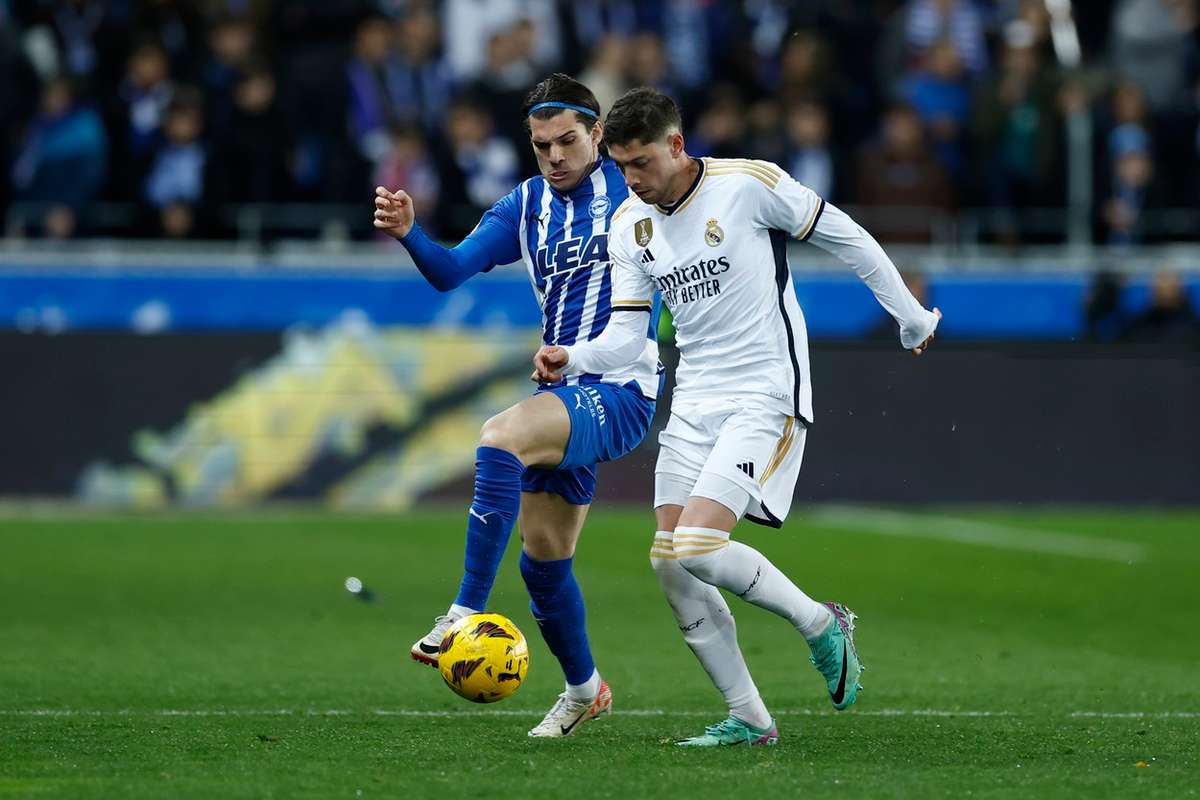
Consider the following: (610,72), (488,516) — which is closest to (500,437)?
(488,516)

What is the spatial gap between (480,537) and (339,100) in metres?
9.85

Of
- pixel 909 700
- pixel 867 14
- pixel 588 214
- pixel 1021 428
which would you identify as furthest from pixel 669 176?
pixel 867 14

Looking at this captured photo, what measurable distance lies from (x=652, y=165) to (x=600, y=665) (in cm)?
330

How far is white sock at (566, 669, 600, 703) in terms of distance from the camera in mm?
7523

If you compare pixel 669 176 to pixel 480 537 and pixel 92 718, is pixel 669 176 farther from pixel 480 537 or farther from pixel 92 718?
pixel 92 718

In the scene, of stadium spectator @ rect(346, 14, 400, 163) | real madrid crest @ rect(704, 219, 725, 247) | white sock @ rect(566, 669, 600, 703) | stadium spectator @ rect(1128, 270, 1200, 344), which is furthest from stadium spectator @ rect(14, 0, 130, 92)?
real madrid crest @ rect(704, 219, 725, 247)

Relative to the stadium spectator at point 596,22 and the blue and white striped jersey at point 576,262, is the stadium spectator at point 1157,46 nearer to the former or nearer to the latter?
the stadium spectator at point 596,22

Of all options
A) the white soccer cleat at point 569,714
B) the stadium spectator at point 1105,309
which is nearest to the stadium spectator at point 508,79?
the stadium spectator at point 1105,309

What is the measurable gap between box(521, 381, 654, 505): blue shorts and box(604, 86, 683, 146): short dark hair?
98 cm

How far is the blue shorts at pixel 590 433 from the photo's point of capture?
23.6 feet

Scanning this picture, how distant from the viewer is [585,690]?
7523 mm

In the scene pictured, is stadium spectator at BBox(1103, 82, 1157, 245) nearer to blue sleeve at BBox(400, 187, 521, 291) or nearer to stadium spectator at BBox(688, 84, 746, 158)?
stadium spectator at BBox(688, 84, 746, 158)

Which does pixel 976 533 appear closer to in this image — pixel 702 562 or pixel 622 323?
pixel 622 323

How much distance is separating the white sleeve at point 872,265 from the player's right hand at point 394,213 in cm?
145
